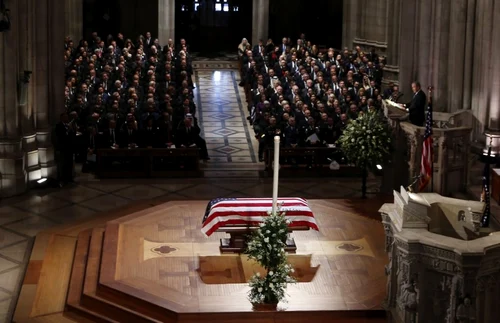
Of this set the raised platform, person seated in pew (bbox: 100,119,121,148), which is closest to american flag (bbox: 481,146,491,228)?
the raised platform

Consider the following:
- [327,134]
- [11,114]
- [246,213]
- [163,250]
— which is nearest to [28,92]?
[11,114]

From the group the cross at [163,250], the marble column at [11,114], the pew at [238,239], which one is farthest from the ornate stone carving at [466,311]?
the marble column at [11,114]

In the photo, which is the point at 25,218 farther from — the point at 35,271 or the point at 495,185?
the point at 495,185

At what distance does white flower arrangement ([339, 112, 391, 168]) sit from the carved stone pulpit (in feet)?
20.4

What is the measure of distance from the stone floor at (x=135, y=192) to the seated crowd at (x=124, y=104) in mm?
860

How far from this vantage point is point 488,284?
39.8 ft

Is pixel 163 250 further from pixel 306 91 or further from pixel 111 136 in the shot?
pixel 306 91

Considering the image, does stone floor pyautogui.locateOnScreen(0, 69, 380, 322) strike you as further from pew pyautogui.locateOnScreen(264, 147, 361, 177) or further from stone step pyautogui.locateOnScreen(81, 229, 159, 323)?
stone step pyautogui.locateOnScreen(81, 229, 159, 323)

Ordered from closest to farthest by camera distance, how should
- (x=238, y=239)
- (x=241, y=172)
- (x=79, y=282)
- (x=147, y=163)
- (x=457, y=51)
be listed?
(x=79, y=282) < (x=238, y=239) < (x=457, y=51) < (x=147, y=163) < (x=241, y=172)

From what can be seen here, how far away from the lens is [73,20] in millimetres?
36562

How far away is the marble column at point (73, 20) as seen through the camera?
36.3 m

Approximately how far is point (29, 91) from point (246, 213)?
775cm

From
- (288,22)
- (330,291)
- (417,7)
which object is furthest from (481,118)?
(288,22)

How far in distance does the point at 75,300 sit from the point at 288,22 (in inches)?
1163
